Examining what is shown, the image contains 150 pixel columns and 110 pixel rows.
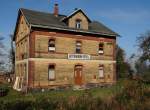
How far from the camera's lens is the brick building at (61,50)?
1044 inches

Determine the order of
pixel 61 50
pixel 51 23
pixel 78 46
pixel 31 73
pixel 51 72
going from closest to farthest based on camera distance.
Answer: pixel 31 73 < pixel 51 72 < pixel 61 50 < pixel 51 23 < pixel 78 46

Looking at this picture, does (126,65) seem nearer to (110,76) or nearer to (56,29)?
(110,76)

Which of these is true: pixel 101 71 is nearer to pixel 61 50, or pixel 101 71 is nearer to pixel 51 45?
pixel 61 50

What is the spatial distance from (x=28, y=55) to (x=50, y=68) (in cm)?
301

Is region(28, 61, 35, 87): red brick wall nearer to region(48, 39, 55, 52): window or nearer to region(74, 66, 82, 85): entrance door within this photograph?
region(48, 39, 55, 52): window

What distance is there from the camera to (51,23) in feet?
93.1

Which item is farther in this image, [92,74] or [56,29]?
[92,74]

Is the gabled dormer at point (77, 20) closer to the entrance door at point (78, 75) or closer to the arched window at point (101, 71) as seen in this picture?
the entrance door at point (78, 75)

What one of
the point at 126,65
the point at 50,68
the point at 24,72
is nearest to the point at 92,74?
the point at 50,68

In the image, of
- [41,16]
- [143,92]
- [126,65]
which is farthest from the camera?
[126,65]

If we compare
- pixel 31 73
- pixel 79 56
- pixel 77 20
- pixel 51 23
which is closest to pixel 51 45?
pixel 51 23

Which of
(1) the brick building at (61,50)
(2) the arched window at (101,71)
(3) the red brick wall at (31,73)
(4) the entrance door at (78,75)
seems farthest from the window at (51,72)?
(2) the arched window at (101,71)

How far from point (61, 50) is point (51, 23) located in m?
3.45

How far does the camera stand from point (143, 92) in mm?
14711
